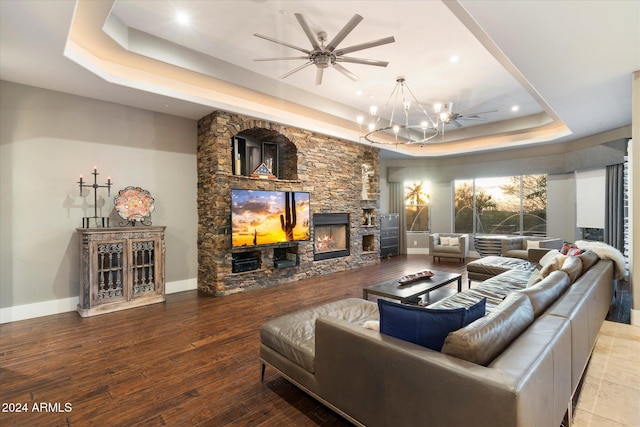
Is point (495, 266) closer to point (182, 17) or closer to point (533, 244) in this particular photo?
point (533, 244)

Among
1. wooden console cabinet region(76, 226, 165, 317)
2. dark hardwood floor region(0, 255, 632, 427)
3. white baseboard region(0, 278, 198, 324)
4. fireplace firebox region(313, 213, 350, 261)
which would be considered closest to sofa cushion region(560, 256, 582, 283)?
dark hardwood floor region(0, 255, 632, 427)

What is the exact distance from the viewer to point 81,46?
3.46 m

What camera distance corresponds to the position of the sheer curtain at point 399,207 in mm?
9461

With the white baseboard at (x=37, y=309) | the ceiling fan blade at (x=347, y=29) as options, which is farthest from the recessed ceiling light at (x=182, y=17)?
the white baseboard at (x=37, y=309)

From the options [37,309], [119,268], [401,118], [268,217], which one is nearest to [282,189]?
[268,217]

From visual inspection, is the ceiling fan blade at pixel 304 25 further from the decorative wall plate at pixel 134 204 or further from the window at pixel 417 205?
the window at pixel 417 205

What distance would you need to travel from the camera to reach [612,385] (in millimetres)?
2281

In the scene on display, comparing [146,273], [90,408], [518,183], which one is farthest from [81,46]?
[518,183]

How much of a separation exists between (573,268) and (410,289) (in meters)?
1.61

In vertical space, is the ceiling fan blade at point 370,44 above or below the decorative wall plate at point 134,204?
above

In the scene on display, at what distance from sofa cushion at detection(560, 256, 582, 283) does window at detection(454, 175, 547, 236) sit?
5736 mm

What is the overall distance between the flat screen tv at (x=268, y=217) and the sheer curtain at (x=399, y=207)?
4.49 metres

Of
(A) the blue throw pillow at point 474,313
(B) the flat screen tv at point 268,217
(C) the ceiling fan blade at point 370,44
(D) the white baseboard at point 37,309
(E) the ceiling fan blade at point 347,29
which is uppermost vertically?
(E) the ceiling fan blade at point 347,29

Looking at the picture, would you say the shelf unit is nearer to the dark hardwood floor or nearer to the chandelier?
the chandelier
